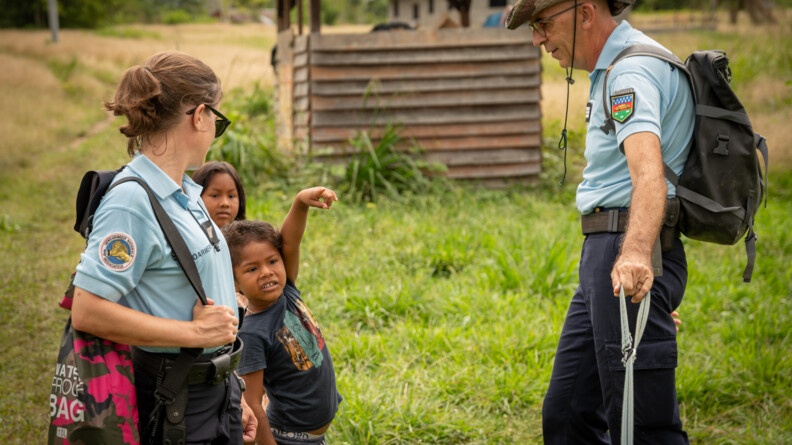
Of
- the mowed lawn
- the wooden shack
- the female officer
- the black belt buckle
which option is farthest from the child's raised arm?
the wooden shack

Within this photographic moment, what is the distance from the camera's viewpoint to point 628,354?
2.59m

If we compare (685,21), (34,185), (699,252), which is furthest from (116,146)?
(685,21)

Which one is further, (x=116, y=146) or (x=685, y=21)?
(x=685, y=21)

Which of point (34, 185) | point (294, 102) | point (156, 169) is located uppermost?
point (156, 169)

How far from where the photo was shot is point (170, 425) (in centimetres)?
225

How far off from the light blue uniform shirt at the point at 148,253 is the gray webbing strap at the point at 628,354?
125 centimetres

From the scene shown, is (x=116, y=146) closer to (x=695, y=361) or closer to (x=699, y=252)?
(x=699, y=252)

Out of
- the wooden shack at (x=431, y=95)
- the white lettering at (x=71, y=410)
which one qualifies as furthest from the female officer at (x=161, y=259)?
the wooden shack at (x=431, y=95)

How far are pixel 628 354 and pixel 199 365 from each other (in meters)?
1.34

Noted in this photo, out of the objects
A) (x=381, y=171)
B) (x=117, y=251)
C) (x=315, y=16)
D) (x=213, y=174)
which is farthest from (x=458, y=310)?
(x=315, y=16)

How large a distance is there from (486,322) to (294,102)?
5638mm

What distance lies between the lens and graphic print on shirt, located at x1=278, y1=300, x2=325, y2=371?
2.98m

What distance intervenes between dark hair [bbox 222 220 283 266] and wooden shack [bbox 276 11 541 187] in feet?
20.5

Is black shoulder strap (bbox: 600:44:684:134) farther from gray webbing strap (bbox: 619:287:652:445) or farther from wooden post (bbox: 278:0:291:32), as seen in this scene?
wooden post (bbox: 278:0:291:32)
